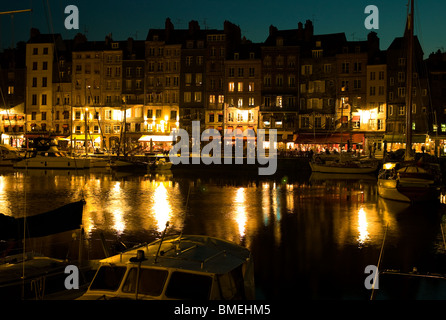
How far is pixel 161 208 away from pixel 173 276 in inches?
670

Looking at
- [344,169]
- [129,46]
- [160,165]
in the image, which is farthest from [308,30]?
[160,165]

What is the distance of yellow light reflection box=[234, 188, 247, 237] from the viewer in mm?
18422

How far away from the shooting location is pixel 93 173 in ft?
147

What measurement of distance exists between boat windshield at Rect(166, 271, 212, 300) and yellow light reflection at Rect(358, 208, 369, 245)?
10407mm

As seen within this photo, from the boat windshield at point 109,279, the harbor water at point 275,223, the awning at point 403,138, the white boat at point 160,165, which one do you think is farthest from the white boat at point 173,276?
the awning at point 403,138

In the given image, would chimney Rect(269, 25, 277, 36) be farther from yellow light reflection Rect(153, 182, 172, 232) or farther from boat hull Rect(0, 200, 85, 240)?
boat hull Rect(0, 200, 85, 240)

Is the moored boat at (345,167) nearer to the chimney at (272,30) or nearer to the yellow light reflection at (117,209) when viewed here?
the yellow light reflection at (117,209)

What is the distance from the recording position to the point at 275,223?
19.7 metres

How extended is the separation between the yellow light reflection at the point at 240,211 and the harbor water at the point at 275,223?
4 cm

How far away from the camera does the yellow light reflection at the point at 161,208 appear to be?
1967 centimetres

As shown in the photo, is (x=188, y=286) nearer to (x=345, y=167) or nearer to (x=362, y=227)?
(x=362, y=227)
